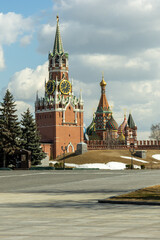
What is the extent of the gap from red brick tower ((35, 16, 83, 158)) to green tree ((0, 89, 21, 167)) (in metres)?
43.3

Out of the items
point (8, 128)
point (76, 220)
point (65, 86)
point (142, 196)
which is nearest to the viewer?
point (76, 220)

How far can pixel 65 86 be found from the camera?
111 metres

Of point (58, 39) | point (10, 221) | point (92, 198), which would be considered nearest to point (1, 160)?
point (92, 198)

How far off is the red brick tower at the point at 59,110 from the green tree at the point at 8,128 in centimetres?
4335

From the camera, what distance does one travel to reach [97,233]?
805 cm

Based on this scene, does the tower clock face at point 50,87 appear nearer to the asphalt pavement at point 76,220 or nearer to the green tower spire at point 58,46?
the green tower spire at point 58,46

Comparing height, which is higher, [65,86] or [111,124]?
[65,86]

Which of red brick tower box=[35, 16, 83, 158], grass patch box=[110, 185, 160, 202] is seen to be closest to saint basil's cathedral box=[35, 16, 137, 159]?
red brick tower box=[35, 16, 83, 158]

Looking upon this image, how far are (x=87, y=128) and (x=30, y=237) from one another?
128 meters

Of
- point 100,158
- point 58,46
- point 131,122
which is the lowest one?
point 100,158

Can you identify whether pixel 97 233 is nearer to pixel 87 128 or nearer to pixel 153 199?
pixel 153 199

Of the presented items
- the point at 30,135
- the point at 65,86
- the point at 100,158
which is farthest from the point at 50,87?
the point at 30,135

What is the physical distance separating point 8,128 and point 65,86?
52.0m

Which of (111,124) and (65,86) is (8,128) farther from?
(111,124)
